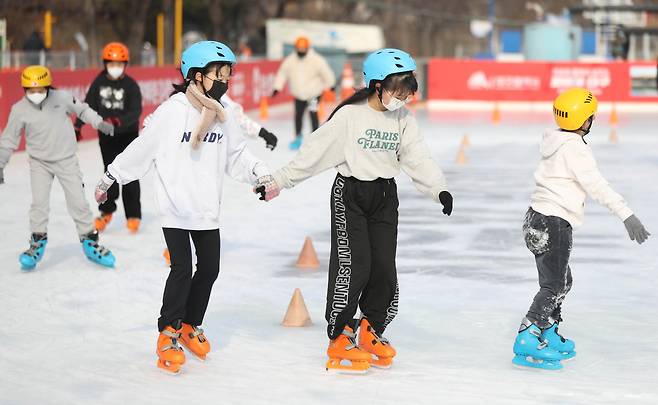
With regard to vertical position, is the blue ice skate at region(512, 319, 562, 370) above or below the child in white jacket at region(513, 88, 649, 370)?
below

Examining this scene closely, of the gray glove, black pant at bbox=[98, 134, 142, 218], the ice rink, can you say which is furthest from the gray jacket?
black pant at bbox=[98, 134, 142, 218]

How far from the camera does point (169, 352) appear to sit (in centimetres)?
644

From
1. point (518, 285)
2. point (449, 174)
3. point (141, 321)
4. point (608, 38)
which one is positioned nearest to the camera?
point (141, 321)

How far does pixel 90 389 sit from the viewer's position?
6.14 meters

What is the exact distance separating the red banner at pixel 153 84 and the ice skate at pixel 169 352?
9804 mm

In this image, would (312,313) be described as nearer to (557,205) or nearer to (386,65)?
(557,205)

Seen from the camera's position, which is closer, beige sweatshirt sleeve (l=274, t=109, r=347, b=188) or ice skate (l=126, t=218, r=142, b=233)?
beige sweatshirt sleeve (l=274, t=109, r=347, b=188)

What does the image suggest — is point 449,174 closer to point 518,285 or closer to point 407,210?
point 407,210

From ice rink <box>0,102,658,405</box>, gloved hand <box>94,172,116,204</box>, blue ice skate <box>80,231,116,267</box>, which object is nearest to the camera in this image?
ice rink <box>0,102,658,405</box>

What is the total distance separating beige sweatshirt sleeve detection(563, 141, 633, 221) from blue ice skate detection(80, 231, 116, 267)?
168 inches

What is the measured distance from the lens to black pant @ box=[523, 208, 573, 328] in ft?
21.5

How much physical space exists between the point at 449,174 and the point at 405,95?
1036 cm

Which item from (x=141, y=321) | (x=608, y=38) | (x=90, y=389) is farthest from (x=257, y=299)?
(x=608, y=38)

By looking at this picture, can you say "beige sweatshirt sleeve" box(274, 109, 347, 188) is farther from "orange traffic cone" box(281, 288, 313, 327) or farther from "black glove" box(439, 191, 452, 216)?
"orange traffic cone" box(281, 288, 313, 327)
